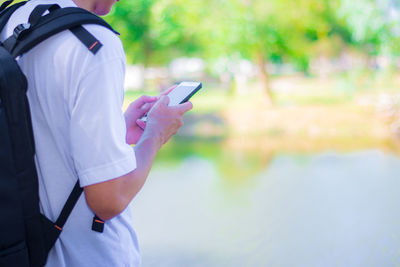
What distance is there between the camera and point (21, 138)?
3.55 ft

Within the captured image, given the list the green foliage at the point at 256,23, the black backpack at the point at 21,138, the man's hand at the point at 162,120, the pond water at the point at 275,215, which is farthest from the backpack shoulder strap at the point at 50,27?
the green foliage at the point at 256,23

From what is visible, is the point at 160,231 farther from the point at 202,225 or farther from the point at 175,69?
the point at 175,69

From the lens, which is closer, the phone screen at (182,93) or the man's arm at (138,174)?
the man's arm at (138,174)

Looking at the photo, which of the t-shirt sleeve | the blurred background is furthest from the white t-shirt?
the blurred background

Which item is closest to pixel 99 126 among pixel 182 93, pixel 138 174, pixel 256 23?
pixel 138 174

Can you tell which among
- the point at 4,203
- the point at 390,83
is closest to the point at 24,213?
the point at 4,203

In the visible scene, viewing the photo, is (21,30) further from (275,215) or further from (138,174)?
(275,215)

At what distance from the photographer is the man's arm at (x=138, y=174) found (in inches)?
43.1

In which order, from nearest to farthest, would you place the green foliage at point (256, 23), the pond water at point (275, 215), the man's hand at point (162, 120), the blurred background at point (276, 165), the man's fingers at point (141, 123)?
the man's hand at point (162, 120) → the man's fingers at point (141, 123) → the pond water at point (275, 215) → the blurred background at point (276, 165) → the green foliage at point (256, 23)

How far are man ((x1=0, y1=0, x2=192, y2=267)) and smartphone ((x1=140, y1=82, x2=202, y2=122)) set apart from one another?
311 mm

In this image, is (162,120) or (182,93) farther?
(182,93)

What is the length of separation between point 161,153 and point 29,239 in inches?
288

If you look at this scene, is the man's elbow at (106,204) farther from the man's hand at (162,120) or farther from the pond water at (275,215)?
the pond water at (275,215)

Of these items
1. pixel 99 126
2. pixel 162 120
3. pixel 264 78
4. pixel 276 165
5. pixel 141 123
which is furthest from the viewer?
pixel 264 78
